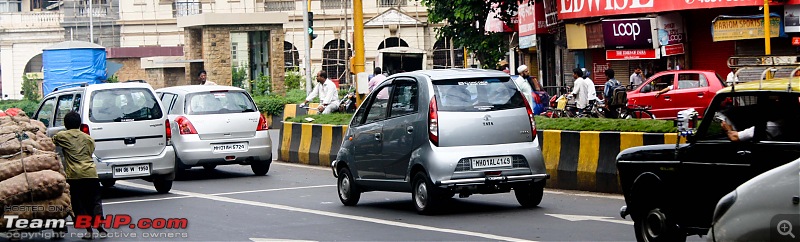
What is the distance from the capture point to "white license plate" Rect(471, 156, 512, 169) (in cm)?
1302

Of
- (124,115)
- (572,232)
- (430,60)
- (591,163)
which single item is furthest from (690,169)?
(430,60)

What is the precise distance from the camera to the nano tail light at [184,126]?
19328 millimetres

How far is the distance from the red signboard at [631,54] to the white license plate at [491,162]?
1911 cm

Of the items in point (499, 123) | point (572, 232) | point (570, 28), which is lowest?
point (572, 232)

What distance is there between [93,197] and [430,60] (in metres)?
53.8

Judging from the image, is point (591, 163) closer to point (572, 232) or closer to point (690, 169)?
point (572, 232)

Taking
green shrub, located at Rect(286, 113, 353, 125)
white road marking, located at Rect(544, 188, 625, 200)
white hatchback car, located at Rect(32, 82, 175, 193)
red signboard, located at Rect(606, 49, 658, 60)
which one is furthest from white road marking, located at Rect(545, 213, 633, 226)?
red signboard, located at Rect(606, 49, 658, 60)

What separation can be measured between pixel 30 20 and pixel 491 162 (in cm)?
6135

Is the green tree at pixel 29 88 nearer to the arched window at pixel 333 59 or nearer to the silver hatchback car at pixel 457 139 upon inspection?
the arched window at pixel 333 59

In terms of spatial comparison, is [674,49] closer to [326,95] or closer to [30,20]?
[326,95]

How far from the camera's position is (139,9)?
6700 centimetres

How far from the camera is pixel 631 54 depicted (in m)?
32.1

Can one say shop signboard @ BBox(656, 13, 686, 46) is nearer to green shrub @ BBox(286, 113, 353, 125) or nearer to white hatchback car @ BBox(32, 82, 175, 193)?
green shrub @ BBox(286, 113, 353, 125)

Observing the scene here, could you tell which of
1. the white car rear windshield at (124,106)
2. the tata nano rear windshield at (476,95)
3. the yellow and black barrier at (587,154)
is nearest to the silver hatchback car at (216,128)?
the white car rear windshield at (124,106)
